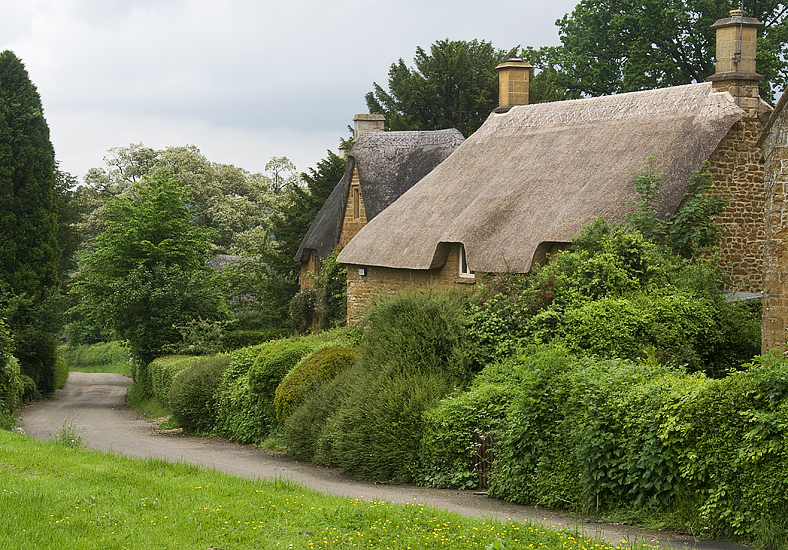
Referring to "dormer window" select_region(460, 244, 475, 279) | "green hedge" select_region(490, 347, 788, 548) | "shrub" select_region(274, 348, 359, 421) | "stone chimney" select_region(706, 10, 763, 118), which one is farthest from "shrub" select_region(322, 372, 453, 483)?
"stone chimney" select_region(706, 10, 763, 118)

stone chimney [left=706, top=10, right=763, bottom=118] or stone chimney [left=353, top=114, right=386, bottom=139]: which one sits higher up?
stone chimney [left=353, top=114, right=386, bottom=139]

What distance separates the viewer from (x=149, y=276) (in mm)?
30938

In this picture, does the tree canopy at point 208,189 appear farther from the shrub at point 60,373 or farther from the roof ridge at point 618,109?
the roof ridge at point 618,109

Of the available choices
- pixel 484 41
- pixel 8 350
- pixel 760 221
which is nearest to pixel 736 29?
pixel 760 221

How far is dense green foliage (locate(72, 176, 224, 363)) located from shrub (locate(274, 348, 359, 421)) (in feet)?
46.7

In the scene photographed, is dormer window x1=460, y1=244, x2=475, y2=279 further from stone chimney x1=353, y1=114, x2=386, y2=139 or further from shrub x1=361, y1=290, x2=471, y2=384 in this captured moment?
stone chimney x1=353, y1=114, x2=386, y2=139

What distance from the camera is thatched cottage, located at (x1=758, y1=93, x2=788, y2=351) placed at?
13008mm

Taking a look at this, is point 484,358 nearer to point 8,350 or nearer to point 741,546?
point 741,546

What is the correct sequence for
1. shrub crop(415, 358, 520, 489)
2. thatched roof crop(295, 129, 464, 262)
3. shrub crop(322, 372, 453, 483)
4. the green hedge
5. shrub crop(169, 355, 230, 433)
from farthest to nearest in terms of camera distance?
thatched roof crop(295, 129, 464, 262), shrub crop(169, 355, 230, 433), shrub crop(322, 372, 453, 483), shrub crop(415, 358, 520, 489), the green hedge

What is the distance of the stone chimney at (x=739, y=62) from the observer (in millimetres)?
18625


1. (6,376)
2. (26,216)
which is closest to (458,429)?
(6,376)

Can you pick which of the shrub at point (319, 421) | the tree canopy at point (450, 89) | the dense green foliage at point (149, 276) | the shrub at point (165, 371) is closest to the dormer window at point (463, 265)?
the shrub at point (319, 421)

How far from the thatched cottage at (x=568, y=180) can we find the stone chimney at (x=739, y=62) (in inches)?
0.9

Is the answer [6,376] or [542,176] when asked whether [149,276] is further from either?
[542,176]
